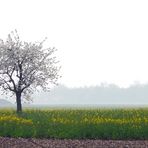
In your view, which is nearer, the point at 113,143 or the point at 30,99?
the point at 113,143

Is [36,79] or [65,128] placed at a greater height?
[36,79]

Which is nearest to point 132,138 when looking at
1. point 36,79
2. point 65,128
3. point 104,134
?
point 104,134

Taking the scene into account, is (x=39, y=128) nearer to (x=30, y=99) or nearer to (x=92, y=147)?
(x=92, y=147)

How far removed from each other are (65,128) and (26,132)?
2.25 m

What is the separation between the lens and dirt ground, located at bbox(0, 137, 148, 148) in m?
22.0

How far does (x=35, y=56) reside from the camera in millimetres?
51156

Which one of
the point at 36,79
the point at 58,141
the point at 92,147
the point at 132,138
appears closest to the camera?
the point at 92,147

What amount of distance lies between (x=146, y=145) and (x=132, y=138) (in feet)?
9.34

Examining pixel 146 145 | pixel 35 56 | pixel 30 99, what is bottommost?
pixel 146 145

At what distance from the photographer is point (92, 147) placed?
858 inches

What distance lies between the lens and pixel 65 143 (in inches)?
902

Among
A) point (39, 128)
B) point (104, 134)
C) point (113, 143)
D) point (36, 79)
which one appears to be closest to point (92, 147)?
point (113, 143)

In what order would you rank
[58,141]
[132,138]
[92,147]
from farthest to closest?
[132,138] < [58,141] < [92,147]

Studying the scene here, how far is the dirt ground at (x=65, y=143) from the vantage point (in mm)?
22047
